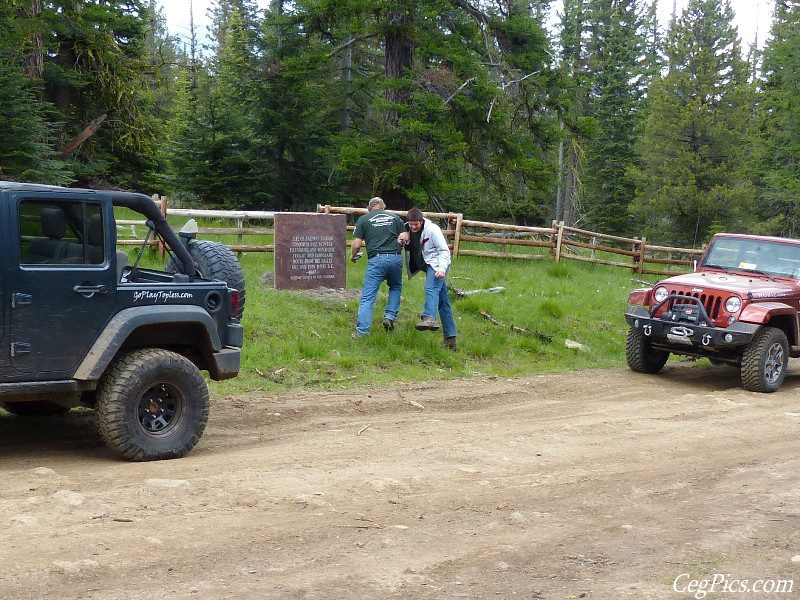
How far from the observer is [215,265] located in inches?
315

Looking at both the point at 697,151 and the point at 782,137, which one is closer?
the point at 697,151

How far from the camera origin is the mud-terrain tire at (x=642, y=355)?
12.3 metres

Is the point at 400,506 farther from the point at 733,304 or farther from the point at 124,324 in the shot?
the point at 733,304

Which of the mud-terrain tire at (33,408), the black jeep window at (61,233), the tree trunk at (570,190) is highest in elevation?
the tree trunk at (570,190)

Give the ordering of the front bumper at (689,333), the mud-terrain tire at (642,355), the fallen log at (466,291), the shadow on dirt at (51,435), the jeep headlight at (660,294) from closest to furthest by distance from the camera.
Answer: the shadow on dirt at (51,435), the front bumper at (689,333), the jeep headlight at (660,294), the mud-terrain tire at (642,355), the fallen log at (466,291)

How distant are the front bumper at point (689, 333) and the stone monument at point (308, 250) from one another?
473cm

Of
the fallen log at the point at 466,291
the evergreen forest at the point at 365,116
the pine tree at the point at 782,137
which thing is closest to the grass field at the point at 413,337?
→ the fallen log at the point at 466,291

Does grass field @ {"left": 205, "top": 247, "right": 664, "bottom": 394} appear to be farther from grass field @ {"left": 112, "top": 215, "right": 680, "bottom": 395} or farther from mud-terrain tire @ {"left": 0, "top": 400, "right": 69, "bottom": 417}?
mud-terrain tire @ {"left": 0, "top": 400, "right": 69, "bottom": 417}

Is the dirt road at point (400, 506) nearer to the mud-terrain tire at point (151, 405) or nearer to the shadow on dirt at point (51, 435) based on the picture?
the shadow on dirt at point (51, 435)

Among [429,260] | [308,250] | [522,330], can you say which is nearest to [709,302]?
[522,330]

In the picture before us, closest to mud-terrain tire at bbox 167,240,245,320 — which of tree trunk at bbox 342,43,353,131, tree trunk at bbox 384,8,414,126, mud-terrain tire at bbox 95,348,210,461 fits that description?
mud-terrain tire at bbox 95,348,210,461

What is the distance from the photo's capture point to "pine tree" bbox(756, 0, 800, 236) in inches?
1409

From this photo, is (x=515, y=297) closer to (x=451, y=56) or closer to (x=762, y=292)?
(x=762, y=292)

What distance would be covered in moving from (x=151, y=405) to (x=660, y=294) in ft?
24.2
